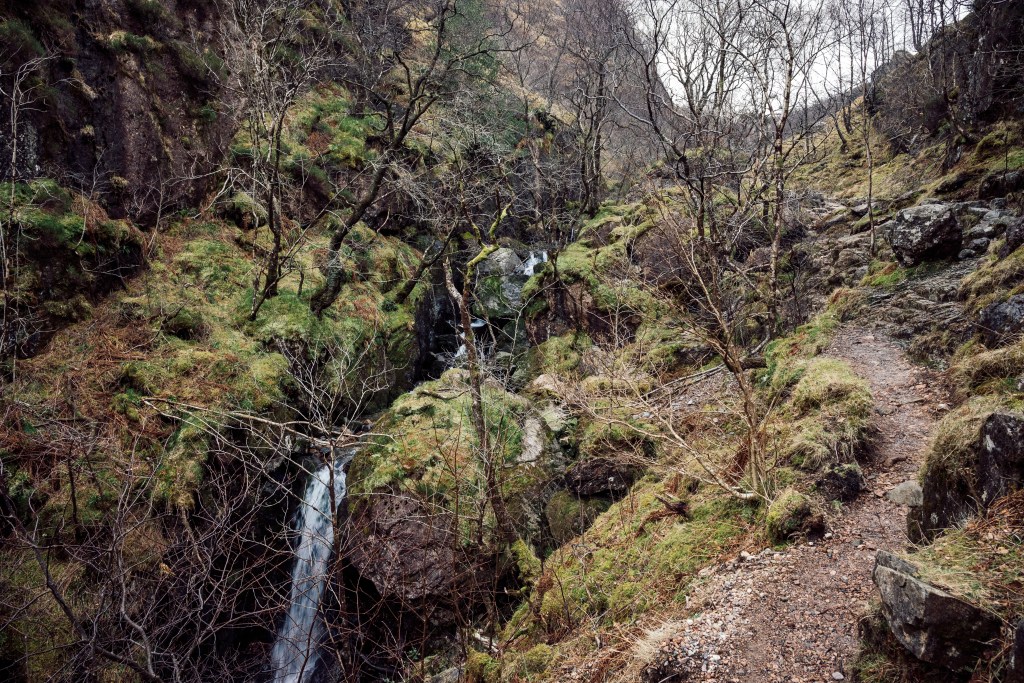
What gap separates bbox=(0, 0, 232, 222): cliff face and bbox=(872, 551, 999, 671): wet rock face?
11.5 metres

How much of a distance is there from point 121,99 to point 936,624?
14.7 metres

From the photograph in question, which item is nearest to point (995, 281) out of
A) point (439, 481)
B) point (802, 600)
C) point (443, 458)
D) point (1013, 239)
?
point (1013, 239)

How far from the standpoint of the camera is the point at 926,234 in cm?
871

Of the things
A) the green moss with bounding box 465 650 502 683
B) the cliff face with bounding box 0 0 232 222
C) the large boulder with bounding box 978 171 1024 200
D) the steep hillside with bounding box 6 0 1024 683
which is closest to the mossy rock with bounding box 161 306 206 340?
the steep hillside with bounding box 6 0 1024 683

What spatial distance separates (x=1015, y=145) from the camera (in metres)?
10.0

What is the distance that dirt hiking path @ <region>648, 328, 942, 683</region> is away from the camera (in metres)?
3.63

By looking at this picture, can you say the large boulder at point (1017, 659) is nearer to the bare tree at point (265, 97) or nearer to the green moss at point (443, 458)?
the green moss at point (443, 458)

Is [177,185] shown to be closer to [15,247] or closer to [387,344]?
[15,247]

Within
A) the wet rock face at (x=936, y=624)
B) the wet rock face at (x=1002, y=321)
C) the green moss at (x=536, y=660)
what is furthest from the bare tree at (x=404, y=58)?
the wet rock face at (x=936, y=624)

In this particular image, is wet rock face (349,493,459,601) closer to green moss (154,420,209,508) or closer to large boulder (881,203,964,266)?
green moss (154,420,209,508)

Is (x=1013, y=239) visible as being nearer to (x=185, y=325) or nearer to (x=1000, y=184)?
(x=1000, y=184)

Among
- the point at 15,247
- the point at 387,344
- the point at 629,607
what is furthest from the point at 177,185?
the point at 629,607

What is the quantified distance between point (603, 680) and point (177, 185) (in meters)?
12.9

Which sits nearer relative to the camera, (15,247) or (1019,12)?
(15,247)
